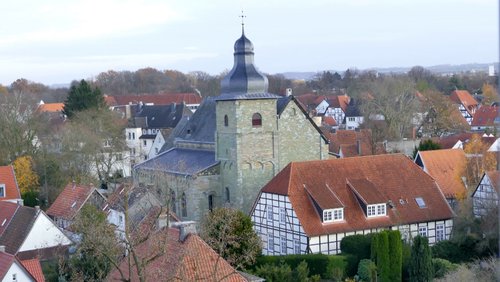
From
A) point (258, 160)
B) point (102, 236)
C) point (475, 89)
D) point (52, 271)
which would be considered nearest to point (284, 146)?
point (258, 160)

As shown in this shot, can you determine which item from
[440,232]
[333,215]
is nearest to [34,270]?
[333,215]

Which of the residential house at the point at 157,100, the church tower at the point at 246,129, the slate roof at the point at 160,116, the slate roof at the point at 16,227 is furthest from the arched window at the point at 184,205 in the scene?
the residential house at the point at 157,100

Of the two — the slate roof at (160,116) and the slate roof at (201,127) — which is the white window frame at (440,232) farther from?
the slate roof at (160,116)

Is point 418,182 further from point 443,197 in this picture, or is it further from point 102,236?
point 102,236

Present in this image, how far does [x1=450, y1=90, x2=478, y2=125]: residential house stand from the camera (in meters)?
95.8

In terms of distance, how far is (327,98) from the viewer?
10619 centimetres

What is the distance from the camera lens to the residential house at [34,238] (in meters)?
31.6

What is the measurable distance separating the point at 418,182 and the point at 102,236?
18246 mm

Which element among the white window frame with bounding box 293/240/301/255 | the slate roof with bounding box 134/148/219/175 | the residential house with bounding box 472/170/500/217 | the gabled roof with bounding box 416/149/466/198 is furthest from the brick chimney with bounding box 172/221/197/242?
the gabled roof with bounding box 416/149/466/198

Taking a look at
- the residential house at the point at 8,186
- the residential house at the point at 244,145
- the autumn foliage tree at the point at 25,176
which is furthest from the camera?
the autumn foliage tree at the point at 25,176

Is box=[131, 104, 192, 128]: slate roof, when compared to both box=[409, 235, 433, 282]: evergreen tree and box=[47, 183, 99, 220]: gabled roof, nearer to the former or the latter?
box=[47, 183, 99, 220]: gabled roof

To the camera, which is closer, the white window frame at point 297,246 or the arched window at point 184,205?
the white window frame at point 297,246

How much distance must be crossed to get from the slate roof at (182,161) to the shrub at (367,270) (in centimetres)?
1278

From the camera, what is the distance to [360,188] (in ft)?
109
